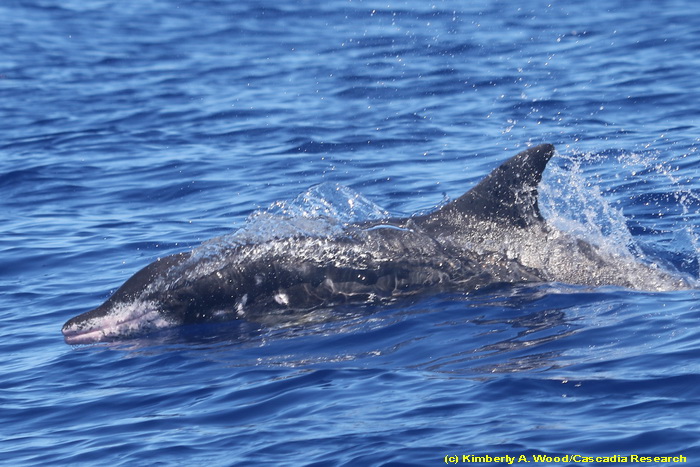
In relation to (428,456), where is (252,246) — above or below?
above

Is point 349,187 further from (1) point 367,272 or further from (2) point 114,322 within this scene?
(2) point 114,322

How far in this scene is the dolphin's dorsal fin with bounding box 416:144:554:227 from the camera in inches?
447

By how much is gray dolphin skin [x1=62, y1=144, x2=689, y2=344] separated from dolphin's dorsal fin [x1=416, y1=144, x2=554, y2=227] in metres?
0.01

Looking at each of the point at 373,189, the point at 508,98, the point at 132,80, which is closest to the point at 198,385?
the point at 373,189

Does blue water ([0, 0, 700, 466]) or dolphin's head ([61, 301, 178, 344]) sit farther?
dolphin's head ([61, 301, 178, 344])

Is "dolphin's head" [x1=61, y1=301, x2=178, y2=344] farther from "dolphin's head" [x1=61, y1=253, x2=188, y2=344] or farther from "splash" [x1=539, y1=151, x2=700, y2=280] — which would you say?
"splash" [x1=539, y1=151, x2=700, y2=280]

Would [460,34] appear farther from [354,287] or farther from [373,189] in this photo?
[354,287]

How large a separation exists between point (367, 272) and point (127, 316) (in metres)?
2.58

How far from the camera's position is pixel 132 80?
27797 mm

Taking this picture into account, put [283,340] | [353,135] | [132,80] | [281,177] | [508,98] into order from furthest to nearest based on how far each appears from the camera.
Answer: [132,80], [508,98], [353,135], [281,177], [283,340]

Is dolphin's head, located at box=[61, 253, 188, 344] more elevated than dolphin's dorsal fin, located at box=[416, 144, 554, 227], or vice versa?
dolphin's dorsal fin, located at box=[416, 144, 554, 227]

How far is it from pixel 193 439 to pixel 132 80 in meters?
20.3

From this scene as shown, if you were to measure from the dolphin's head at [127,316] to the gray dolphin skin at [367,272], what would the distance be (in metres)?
0.01

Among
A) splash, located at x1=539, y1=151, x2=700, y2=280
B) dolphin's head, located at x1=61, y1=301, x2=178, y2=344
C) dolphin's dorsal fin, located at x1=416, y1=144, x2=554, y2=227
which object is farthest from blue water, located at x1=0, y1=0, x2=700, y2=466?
dolphin's dorsal fin, located at x1=416, y1=144, x2=554, y2=227
